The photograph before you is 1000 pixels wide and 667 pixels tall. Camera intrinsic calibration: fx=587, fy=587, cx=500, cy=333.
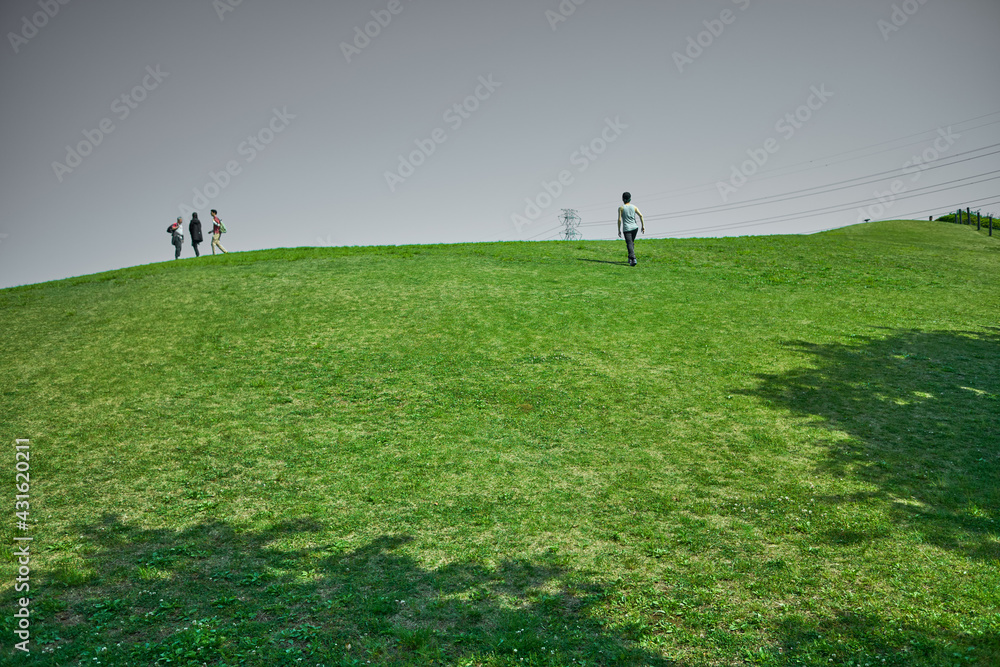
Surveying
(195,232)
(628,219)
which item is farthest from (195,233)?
(628,219)

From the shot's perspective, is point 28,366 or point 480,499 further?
point 28,366

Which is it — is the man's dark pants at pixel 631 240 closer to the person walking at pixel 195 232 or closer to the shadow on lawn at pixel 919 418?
the shadow on lawn at pixel 919 418

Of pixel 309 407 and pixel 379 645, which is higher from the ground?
pixel 309 407

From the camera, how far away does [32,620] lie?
5.73 m

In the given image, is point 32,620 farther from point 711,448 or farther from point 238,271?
point 238,271

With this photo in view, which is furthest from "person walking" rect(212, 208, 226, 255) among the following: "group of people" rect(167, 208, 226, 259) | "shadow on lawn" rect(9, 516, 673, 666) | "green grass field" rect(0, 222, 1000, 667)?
"shadow on lawn" rect(9, 516, 673, 666)

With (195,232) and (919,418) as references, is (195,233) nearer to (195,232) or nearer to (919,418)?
(195,232)

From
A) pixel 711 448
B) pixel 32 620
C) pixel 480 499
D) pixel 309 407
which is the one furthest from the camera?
pixel 309 407

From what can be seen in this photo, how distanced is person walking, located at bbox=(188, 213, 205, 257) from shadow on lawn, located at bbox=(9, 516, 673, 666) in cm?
2787

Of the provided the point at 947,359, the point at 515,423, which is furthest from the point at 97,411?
the point at 947,359

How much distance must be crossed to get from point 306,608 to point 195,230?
30.8 metres

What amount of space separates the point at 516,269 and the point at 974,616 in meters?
18.5

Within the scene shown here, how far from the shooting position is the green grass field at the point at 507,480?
555 centimetres

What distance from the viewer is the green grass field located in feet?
18.2
